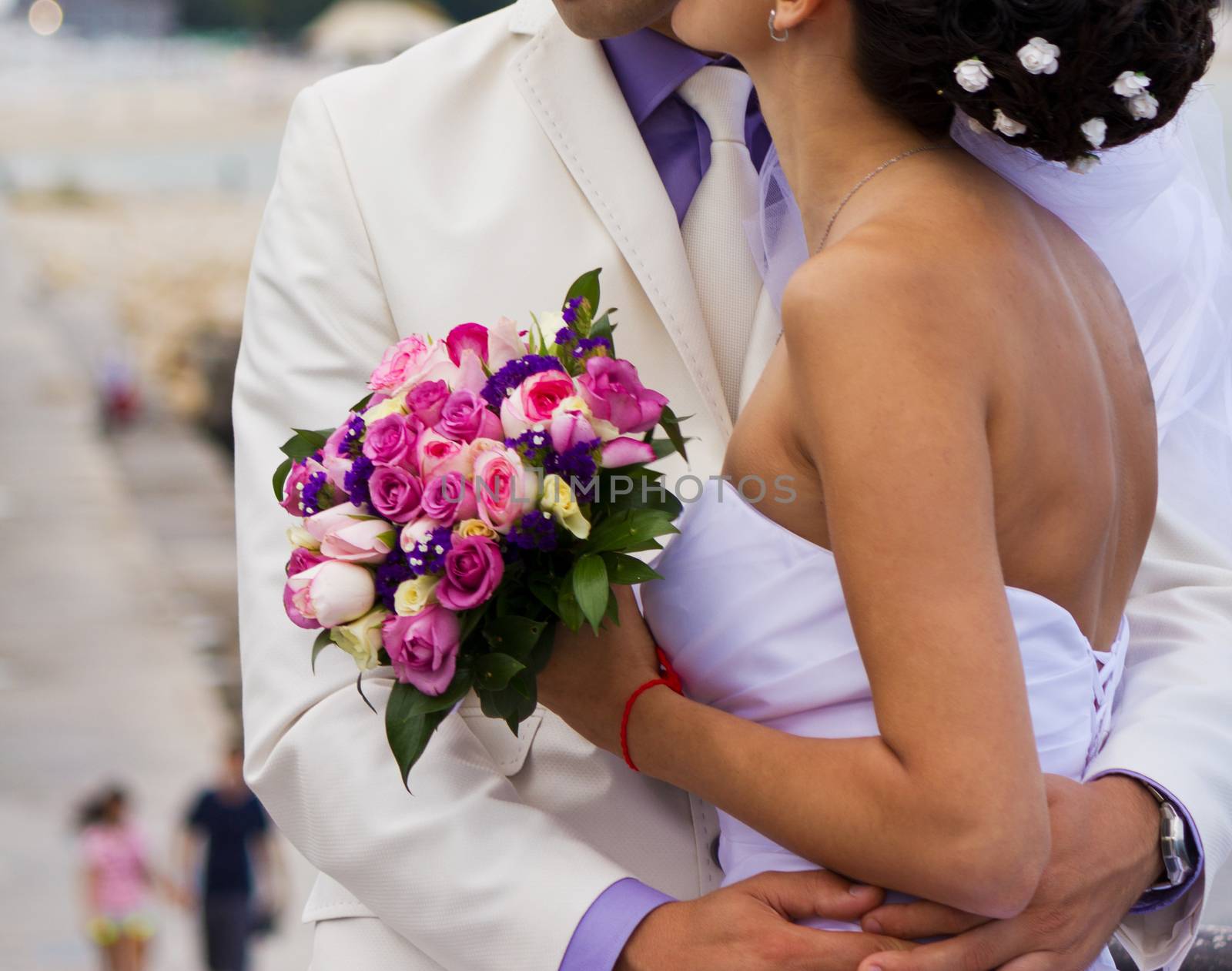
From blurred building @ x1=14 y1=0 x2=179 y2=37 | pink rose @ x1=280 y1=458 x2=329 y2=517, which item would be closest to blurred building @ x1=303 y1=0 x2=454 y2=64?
blurred building @ x1=14 y1=0 x2=179 y2=37

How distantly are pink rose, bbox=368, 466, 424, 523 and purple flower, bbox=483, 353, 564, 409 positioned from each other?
0.13 m

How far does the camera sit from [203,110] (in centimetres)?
1758

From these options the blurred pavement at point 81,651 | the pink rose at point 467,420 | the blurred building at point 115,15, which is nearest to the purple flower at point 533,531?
the pink rose at point 467,420

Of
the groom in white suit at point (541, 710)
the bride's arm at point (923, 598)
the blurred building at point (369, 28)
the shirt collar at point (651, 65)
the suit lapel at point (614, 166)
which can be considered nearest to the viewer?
the bride's arm at point (923, 598)

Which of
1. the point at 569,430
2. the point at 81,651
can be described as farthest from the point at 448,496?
the point at 81,651

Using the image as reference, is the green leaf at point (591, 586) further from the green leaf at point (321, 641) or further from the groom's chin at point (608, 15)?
the groom's chin at point (608, 15)

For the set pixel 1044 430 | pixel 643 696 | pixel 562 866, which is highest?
pixel 1044 430

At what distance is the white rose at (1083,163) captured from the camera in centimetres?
156

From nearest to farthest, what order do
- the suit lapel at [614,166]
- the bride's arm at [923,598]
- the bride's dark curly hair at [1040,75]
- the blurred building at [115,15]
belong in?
the bride's arm at [923,598]
the bride's dark curly hair at [1040,75]
the suit lapel at [614,166]
the blurred building at [115,15]

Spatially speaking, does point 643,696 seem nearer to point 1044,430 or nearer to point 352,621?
point 352,621

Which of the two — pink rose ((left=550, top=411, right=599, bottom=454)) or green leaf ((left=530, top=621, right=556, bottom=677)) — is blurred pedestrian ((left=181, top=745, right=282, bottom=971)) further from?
pink rose ((left=550, top=411, right=599, bottom=454))

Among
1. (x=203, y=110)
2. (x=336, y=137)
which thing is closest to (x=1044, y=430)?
(x=336, y=137)

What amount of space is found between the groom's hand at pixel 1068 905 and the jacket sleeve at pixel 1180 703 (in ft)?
0.23

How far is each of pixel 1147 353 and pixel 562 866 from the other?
3.34ft
